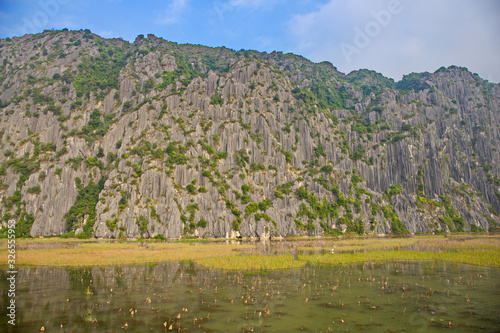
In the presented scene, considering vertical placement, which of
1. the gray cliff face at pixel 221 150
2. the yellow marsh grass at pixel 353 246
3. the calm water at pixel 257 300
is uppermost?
the gray cliff face at pixel 221 150

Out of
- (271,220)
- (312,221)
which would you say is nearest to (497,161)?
(312,221)

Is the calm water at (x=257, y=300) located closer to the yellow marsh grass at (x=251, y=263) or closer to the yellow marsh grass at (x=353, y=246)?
the yellow marsh grass at (x=251, y=263)

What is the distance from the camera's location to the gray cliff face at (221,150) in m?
107

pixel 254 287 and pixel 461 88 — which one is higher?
pixel 461 88

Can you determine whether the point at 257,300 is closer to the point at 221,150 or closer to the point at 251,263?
the point at 251,263

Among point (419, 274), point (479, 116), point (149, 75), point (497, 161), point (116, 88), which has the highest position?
point (149, 75)

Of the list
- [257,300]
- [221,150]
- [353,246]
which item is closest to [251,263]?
[257,300]

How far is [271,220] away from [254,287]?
85.3 metres

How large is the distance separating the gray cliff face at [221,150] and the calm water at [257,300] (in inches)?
2793

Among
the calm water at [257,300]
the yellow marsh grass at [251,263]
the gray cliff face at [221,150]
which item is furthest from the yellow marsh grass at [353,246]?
the gray cliff face at [221,150]

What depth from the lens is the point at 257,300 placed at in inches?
878

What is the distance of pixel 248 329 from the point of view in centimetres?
1666

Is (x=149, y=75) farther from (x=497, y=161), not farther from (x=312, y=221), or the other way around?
(x=497, y=161)

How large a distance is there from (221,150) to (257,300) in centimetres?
11420
